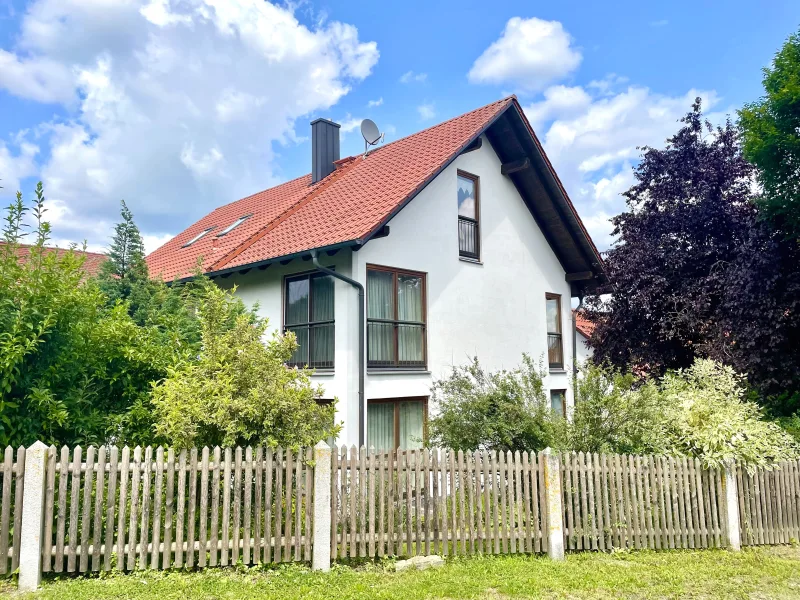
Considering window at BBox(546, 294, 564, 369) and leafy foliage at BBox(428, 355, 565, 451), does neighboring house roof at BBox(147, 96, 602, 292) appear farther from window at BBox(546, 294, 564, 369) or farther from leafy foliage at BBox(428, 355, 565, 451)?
leafy foliage at BBox(428, 355, 565, 451)

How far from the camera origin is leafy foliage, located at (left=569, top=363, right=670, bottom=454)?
916cm

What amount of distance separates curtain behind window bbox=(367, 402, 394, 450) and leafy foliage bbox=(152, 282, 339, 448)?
12.3 ft

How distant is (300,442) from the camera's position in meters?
7.42

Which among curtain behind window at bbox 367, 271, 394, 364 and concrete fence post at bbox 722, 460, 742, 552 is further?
curtain behind window at bbox 367, 271, 394, 364

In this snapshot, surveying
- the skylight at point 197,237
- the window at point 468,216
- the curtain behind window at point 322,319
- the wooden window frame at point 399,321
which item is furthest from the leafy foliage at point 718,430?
the skylight at point 197,237

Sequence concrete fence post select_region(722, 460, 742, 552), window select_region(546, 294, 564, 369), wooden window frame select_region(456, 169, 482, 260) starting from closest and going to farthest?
concrete fence post select_region(722, 460, 742, 552)
wooden window frame select_region(456, 169, 482, 260)
window select_region(546, 294, 564, 369)

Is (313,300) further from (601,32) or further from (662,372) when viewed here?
(662,372)

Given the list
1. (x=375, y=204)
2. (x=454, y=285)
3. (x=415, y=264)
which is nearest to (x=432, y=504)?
(x=415, y=264)

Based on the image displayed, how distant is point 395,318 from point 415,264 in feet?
4.28

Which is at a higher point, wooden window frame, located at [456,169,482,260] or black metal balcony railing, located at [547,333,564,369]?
wooden window frame, located at [456,169,482,260]

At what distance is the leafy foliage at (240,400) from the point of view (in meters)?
7.12

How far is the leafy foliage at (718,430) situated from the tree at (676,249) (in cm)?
576

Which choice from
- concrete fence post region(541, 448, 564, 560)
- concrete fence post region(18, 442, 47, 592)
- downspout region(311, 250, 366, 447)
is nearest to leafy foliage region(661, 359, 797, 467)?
concrete fence post region(541, 448, 564, 560)

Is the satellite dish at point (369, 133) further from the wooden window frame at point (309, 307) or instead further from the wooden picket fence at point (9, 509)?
the wooden picket fence at point (9, 509)
